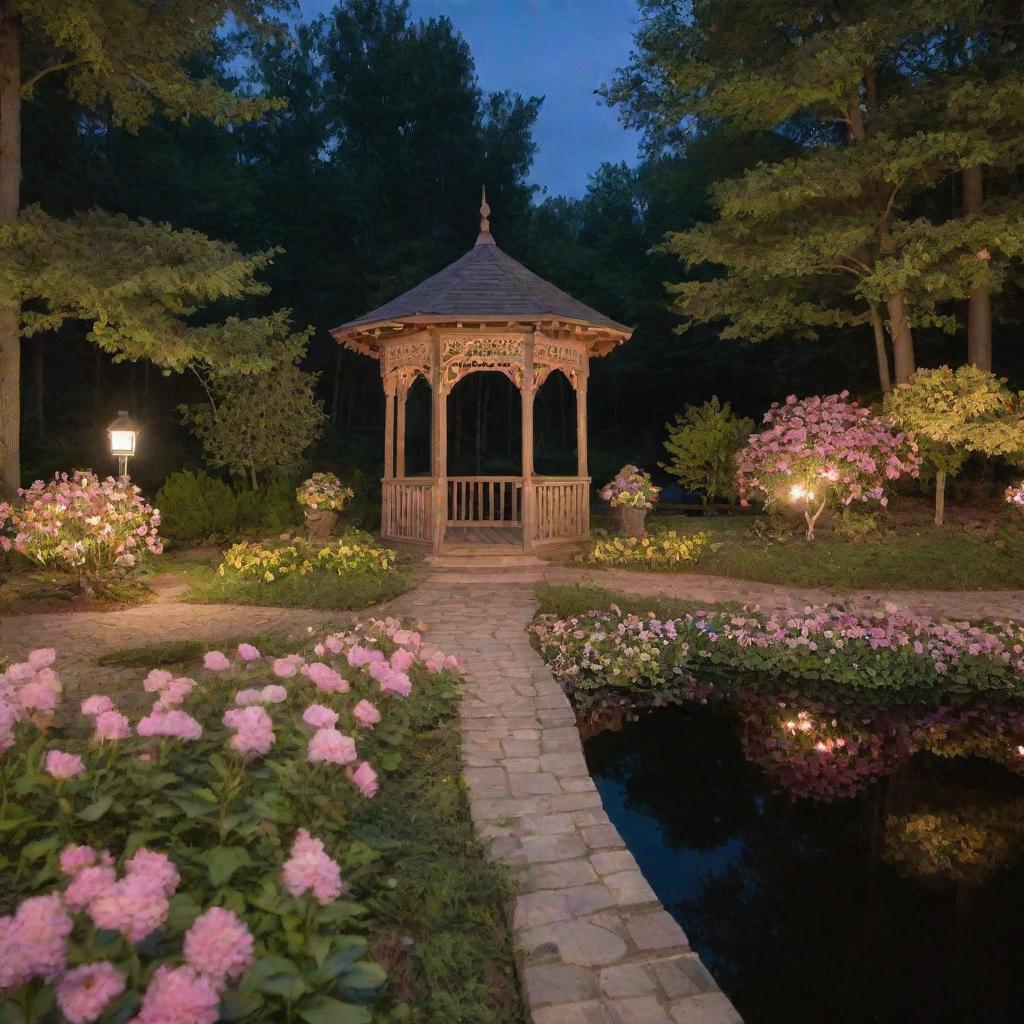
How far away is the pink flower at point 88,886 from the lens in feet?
5.77

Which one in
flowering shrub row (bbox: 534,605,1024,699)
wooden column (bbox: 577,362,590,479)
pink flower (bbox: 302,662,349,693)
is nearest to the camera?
pink flower (bbox: 302,662,349,693)

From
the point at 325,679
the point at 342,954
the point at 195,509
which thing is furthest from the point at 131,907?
the point at 195,509

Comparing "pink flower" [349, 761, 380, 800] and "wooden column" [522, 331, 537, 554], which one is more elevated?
"wooden column" [522, 331, 537, 554]

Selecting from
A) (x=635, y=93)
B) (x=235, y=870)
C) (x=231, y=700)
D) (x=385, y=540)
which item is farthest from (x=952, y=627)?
(x=635, y=93)

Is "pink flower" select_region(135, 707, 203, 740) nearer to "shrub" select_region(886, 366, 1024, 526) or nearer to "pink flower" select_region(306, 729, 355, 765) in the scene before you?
"pink flower" select_region(306, 729, 355, 765)

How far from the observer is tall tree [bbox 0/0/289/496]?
9969 mm

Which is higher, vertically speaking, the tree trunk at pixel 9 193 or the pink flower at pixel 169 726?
the tree trunk at pixel 9 193

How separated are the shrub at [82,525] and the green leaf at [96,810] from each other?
6701 millimetres

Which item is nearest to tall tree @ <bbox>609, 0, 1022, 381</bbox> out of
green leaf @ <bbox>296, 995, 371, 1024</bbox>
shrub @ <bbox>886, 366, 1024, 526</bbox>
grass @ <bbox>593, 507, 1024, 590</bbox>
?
shrub @ <bbox>886, 366, 1024, 526</bbox>

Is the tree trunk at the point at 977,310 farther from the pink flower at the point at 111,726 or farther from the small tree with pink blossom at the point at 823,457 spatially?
the pink flower at the point at 111,726

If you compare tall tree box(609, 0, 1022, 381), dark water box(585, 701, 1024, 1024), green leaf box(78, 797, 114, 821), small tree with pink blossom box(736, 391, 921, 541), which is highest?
tall tree box(609, 0, 1022, 381)

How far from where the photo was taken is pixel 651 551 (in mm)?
10695

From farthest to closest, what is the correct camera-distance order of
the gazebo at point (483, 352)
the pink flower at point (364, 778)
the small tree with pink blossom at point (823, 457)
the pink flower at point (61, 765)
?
the small tree with pink blossom at point (823, 457) → the gazebo at point (483, 352) → the pink flower at point (364, 778) → the pink flower at point (61, 765)

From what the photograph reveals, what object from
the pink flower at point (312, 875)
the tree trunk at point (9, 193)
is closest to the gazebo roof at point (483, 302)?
the tree trunk at point (9, 193)
